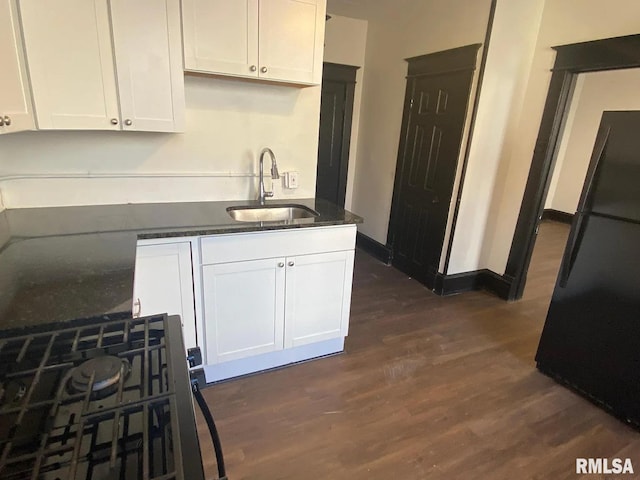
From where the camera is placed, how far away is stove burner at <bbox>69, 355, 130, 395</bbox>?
0.73 m

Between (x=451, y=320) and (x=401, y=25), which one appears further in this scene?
(x=401, y=25)

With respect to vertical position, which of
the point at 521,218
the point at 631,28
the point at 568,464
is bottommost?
the point at 568,464

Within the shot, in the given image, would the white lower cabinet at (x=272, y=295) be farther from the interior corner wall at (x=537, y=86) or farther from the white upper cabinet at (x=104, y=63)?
the interior corner wall at (x=537, y=86)

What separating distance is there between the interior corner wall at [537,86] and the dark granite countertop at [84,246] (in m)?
1.91

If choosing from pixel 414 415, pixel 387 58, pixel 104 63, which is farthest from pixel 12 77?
pixel 387 58

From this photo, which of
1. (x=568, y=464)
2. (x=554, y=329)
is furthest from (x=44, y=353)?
(x=554, y=329)

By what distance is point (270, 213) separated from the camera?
254cm

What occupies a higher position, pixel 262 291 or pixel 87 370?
pixel 87 370

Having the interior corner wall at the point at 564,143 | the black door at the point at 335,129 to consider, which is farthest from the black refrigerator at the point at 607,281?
the interior corner wall at the point at 564,143

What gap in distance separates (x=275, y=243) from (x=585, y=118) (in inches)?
257

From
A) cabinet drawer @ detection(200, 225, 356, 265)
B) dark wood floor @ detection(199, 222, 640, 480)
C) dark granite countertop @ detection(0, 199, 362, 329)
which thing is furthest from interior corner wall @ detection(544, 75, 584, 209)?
dark granite countertop @ detection(0, 199, 362, 329)

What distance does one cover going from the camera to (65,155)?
2.08 m

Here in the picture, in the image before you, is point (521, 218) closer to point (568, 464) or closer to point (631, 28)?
point (631, 28)

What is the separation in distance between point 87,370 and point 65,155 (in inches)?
71.2
